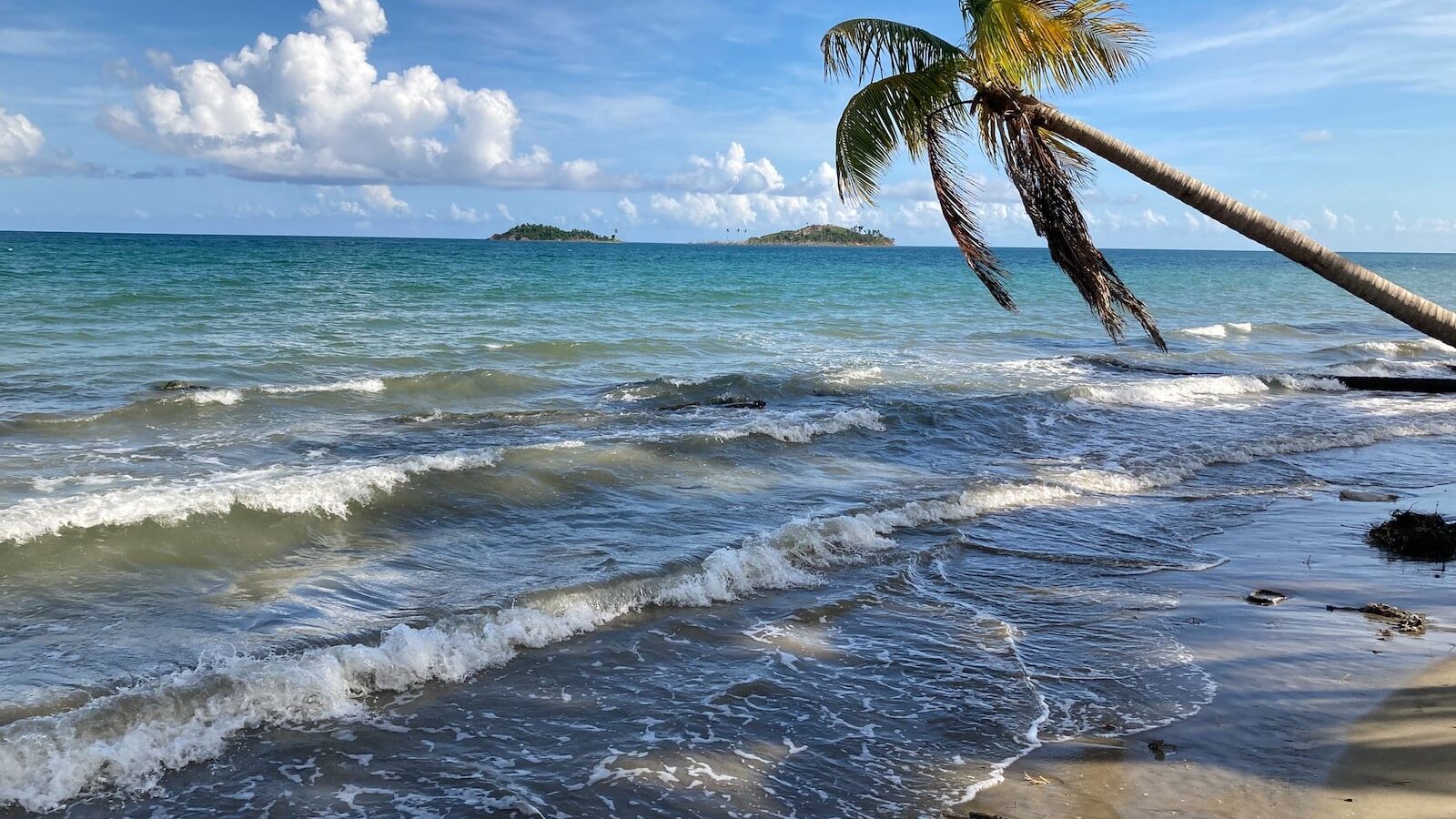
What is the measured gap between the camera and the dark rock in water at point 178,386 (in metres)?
16.7

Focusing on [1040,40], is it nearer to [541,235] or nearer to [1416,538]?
[1416,538]

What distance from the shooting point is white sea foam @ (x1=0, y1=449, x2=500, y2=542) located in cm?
888

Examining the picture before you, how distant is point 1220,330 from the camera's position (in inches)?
1313

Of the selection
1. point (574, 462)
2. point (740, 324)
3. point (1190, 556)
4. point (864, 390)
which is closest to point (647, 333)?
point (740, 324)

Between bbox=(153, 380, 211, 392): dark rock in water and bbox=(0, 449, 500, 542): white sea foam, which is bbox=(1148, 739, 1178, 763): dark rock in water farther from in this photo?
bbox=(153, 380, 211, 392): dark rock in water

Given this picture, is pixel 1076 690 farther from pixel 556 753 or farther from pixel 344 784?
pixel 344 784

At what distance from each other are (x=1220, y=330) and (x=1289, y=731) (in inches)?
1220

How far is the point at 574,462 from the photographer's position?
12289mm

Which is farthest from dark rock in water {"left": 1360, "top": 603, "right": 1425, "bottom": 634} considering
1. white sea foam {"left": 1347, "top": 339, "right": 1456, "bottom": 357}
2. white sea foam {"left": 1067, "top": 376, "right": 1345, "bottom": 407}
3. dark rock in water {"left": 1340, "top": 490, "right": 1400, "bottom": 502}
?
white sea foam {"left": 1347, "top": 339, "right": 1456, "bottom": 357}

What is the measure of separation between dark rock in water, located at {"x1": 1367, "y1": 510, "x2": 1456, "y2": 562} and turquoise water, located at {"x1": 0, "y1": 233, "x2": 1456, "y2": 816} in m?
1.48

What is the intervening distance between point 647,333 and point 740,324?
512cm

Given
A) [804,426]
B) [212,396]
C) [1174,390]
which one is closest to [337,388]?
[212,396]

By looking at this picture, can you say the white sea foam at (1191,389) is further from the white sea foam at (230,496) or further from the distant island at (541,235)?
the distant island at (541,235)

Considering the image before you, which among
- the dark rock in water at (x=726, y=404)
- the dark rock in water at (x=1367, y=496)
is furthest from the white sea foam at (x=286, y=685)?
the dark rock in water at (x=726, y=404)
